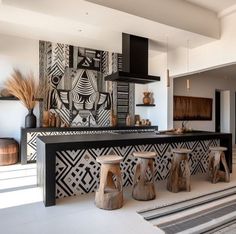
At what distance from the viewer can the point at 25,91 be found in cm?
466

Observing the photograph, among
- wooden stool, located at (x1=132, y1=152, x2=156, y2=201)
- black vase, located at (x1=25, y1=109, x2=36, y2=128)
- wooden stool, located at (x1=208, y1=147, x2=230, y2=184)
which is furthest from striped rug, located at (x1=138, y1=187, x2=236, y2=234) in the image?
black vase, located at (x1=25, y1=109, x2=36, y2=128)

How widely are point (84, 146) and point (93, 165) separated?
43 centimetres

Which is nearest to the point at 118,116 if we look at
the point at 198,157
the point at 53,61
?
the point at 53,61

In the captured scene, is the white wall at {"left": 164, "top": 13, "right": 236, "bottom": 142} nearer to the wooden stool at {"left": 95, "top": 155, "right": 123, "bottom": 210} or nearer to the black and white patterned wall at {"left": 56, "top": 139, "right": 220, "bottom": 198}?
the black and white patterned wall at {"left": 56, "top": 139, "right": 220, "bottom": 198}

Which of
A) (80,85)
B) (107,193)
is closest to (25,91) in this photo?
(80,85)

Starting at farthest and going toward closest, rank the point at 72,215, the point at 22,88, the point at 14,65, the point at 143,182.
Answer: the point at 14,65
the point at 22,88
the point at 143,182
the point at 72,215

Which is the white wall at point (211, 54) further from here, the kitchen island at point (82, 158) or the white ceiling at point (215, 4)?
the kitchen island at point (82, 158)

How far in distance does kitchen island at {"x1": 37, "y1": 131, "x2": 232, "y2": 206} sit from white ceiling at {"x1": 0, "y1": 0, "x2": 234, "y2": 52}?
6.17 feet

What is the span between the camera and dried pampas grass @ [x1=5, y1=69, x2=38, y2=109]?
4.61m

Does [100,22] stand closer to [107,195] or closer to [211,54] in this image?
[211,54]

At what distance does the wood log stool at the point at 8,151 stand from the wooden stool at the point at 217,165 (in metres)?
3.84

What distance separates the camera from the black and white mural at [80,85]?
529cm

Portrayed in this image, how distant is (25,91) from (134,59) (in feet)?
8.04

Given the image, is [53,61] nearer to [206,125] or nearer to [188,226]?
[188,226]
